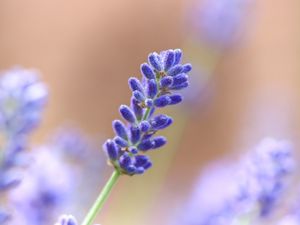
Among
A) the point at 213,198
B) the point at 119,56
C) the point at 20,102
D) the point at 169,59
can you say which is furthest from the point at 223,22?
the point at 119,56

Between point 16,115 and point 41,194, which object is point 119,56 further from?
point 16,115

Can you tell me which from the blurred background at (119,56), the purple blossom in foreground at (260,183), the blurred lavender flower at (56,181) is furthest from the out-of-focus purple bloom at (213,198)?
the blurred background at (119,56)

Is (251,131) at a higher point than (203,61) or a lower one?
lower

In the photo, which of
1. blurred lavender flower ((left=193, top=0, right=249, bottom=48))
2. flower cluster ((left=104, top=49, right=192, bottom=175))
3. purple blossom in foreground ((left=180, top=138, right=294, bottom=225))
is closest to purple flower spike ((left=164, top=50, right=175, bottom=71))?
flower cluster ((left=104, top=49, right=192, bottom=175))

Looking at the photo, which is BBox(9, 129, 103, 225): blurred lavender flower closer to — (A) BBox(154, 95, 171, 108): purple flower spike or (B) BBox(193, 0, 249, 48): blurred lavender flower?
(A) BBox(154, 95, 171, 108): purple flower spike

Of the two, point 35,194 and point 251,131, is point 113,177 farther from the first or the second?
point 251,131

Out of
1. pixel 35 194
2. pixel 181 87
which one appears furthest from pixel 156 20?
pixel 181 87
